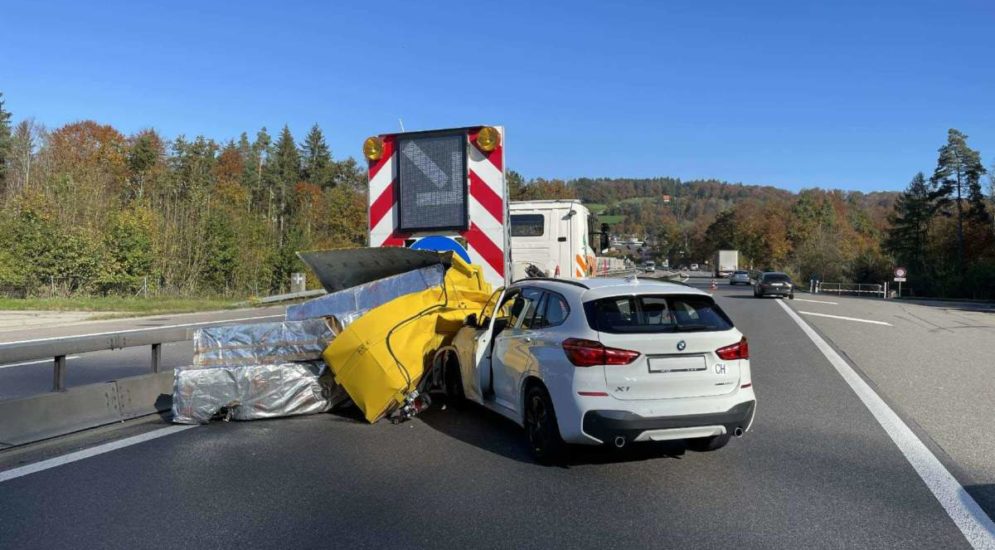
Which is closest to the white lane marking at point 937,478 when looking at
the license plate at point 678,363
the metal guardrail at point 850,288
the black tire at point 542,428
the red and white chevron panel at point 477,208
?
the license plate at point 678,363

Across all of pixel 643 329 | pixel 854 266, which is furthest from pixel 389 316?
pixel 854 266

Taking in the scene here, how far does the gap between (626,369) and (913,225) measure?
89.8 metres

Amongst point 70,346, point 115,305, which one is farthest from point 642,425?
point 115,305

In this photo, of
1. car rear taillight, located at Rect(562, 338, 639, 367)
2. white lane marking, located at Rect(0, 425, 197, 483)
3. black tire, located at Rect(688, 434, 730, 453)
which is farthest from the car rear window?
white lane marking, located at Rect(0, 425, 197, 483)

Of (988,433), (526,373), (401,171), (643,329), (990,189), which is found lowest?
(988,433)

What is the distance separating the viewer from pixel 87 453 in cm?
631

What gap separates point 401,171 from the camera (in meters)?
9.20

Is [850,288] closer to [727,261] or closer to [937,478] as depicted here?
[727,261]

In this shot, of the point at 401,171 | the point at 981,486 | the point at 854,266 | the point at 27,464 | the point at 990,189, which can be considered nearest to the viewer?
the point at 981,486

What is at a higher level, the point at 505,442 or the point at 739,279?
the point at 739,279

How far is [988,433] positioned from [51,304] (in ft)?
82.3

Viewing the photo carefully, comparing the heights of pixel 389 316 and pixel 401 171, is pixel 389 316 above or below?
below

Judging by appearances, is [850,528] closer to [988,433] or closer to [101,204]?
[988,433]

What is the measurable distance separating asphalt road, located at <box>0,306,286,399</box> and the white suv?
20.1 feet
